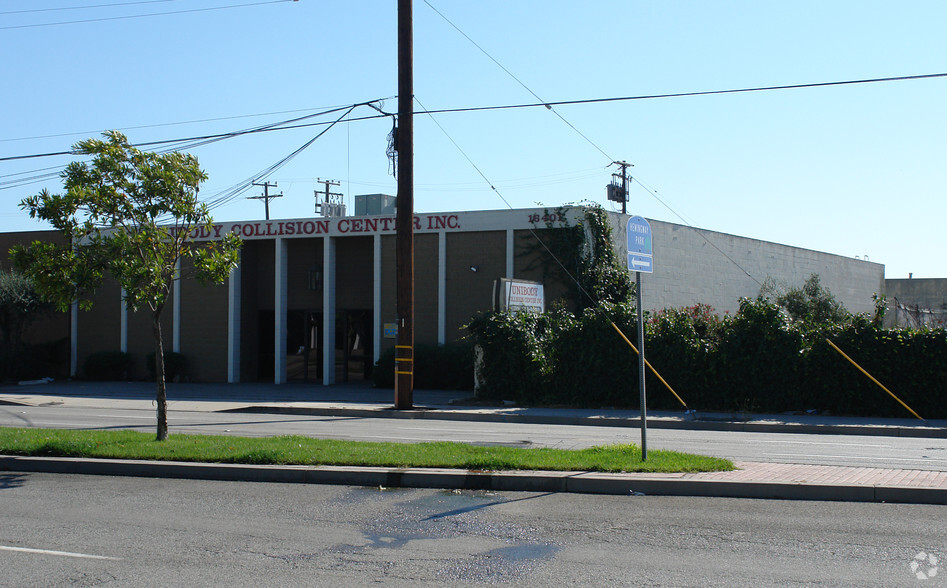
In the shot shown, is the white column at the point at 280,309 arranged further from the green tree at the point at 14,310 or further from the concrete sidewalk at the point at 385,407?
the green tree at the point at 14,310

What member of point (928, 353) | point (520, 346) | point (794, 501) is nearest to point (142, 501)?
point (794, 501)

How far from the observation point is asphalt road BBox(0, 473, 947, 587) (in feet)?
20.9

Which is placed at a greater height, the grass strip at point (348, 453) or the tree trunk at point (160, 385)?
the tree trunk at point (160, 385)

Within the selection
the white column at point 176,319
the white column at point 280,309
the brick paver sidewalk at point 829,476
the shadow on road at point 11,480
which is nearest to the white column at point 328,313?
the white column at point 280,309

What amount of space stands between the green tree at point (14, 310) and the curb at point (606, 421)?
46.3 feet

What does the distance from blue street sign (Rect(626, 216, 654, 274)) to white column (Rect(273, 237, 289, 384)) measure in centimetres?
2226

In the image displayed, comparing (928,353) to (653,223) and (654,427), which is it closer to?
(654,427)

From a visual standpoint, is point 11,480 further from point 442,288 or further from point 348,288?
point 348,288

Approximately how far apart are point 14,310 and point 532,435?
24.1 meters

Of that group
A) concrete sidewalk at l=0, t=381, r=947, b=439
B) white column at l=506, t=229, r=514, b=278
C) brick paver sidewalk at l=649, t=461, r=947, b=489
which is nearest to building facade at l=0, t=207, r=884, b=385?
white column at l=506, t=229, r=514, b=278

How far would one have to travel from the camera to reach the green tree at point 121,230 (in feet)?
39.2

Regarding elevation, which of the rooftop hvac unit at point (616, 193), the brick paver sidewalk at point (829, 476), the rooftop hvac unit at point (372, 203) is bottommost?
the brick paver sidewalk at point (829, 476)

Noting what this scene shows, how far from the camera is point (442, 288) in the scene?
93.2 feet

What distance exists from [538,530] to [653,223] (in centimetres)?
2242
